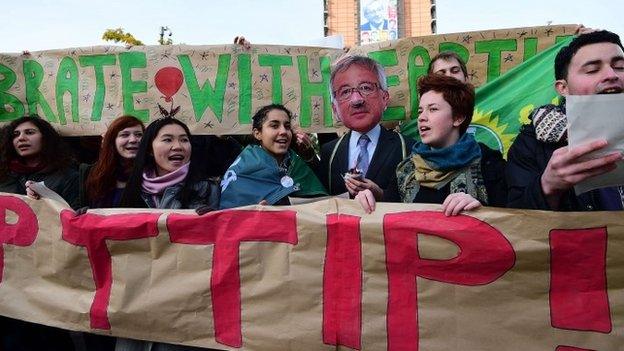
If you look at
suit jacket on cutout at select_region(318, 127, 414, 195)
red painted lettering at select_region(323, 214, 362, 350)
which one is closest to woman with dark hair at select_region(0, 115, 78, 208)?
suit jacket on cutout at select_region(318, 127, 414, 195)

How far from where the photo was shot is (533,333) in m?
1.97

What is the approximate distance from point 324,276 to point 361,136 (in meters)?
1.15

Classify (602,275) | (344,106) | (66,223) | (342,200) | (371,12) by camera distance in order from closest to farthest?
1. (602,275)
2. (342,200)
3. (66,223)
4. (344,106)
5. (371,12)

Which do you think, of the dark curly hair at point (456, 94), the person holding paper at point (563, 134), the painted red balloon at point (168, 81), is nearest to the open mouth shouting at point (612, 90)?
the person holding paper at point (563, 134)

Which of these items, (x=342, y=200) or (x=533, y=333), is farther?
(x=342, y=200)

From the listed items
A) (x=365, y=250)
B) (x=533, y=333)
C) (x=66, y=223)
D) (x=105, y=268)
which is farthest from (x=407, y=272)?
(x=66, y=223)

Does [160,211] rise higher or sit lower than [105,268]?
higher

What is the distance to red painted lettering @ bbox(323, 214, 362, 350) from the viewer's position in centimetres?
218

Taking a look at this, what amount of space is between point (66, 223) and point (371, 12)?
2952 cm

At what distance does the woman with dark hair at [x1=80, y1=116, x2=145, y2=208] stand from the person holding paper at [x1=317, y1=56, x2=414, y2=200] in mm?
1161

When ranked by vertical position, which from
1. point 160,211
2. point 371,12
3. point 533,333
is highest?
point 371,12

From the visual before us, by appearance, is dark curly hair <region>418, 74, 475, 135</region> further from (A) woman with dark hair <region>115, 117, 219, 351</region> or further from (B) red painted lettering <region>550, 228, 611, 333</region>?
(A) woman with dark hair <region>115, 117, 219, 351</region>

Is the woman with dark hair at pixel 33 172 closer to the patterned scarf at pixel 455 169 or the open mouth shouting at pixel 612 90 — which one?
the patterned scarf at pixel 455 169

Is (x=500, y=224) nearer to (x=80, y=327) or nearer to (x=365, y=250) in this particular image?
(x=365, y=250)
